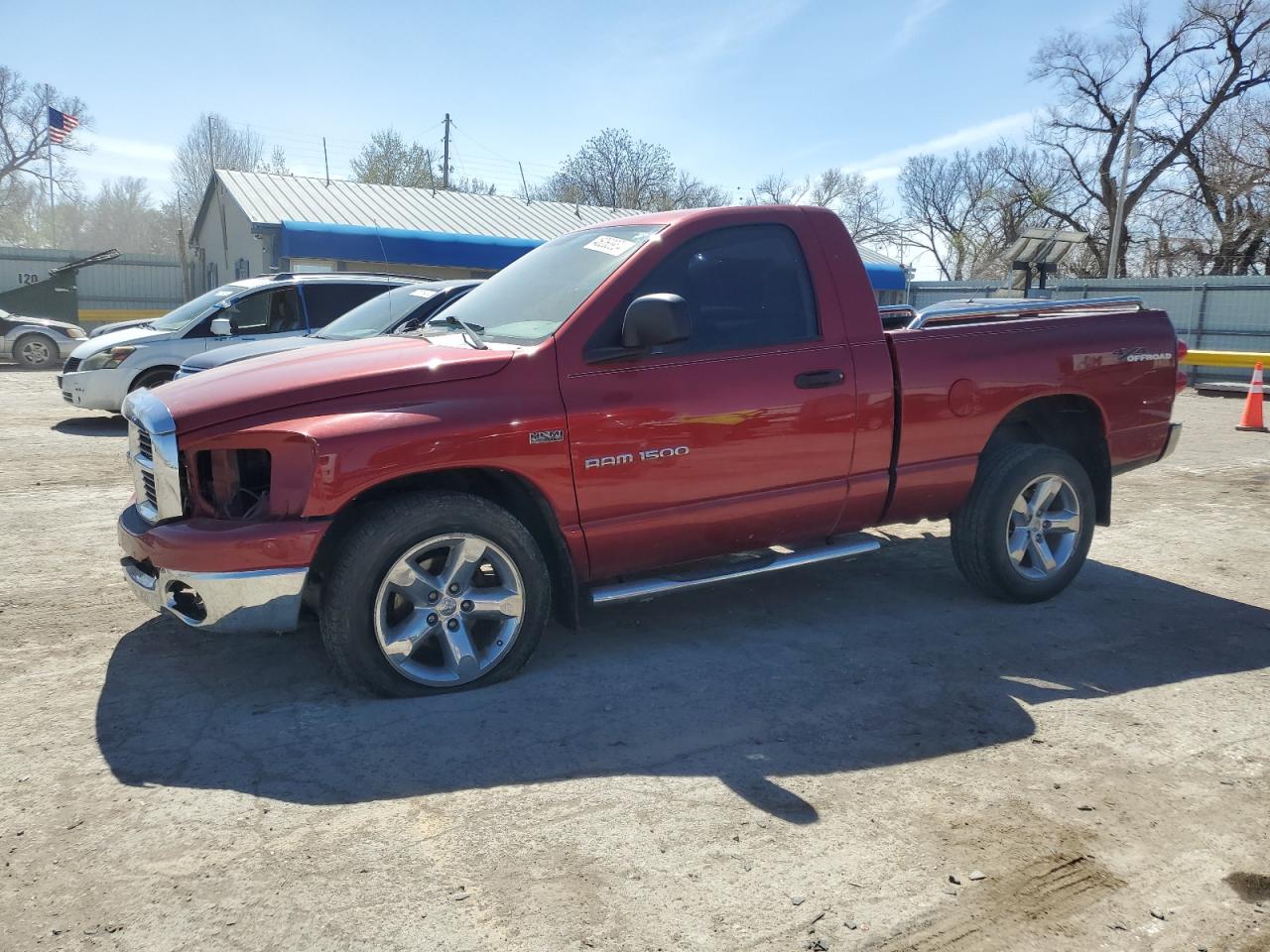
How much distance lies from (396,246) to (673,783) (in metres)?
21.6

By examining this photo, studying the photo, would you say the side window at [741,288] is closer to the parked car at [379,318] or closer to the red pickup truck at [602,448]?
the red pickup truck at [602,448]

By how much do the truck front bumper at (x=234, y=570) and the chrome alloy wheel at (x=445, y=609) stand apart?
33 centimetres

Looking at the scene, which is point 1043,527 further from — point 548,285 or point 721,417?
point 548,285

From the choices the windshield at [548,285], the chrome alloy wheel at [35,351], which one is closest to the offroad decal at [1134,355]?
the windshield at [548,285]

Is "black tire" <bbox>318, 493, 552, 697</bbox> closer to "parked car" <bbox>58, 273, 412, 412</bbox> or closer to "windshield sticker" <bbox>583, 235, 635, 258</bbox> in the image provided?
"windshield sticker" <bbox>583, 235, 635, 258</bbox>

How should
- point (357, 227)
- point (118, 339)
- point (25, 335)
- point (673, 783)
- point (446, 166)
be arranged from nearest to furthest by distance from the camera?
point (673, 783), point (118, 339), point (25, 335), point (357, 227), point (446, 166)

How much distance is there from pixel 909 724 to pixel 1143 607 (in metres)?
2.26

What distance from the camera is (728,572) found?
431 cm

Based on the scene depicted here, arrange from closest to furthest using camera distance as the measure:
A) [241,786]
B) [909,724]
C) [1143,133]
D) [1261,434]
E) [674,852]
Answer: [674,852]
[241,786]
[909,724]
[1261,434]
[1143,133]

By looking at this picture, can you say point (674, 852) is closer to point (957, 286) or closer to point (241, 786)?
point (241, 786)

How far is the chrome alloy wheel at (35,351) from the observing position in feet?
64.7

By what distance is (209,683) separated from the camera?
13.1 ft

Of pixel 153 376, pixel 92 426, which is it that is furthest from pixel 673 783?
pixel 92 426

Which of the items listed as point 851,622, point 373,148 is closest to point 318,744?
point 851,622
